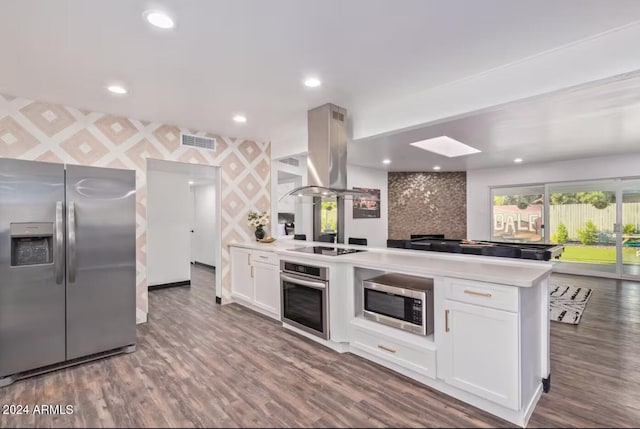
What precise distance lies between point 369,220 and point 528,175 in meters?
3.90

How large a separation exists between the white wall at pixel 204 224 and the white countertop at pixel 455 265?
4.66 m

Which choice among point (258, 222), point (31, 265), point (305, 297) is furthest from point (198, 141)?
point (305, 297)

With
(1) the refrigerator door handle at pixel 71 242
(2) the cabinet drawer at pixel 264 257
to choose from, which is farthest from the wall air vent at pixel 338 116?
(1) the refrigerator door handle at pixel 71 242

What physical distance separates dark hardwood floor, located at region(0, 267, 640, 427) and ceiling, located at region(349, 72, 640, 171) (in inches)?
89.6

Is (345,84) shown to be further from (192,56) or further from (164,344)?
(164,344)

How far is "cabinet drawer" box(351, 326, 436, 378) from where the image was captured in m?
2.33

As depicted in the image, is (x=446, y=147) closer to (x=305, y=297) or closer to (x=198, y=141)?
(x=305, y=297)

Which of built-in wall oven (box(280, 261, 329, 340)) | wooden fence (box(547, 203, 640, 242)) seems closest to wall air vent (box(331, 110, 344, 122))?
built-in wall oven (box(280, 261, 329, 340))

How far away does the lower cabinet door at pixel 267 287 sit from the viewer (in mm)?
3746

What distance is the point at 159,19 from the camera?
6.18ft

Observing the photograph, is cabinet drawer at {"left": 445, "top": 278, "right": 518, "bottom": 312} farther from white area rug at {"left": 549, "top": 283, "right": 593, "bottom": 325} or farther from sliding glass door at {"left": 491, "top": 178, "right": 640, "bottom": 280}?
sliding glass door at {"left": 491, "top": 178, "right": 640, "bottom": 280}

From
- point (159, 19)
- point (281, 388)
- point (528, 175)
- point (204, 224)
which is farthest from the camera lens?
point (204, 224)

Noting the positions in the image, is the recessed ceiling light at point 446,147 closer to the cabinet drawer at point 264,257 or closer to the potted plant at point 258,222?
the potted plant at point 258,222

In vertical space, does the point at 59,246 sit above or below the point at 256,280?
above
